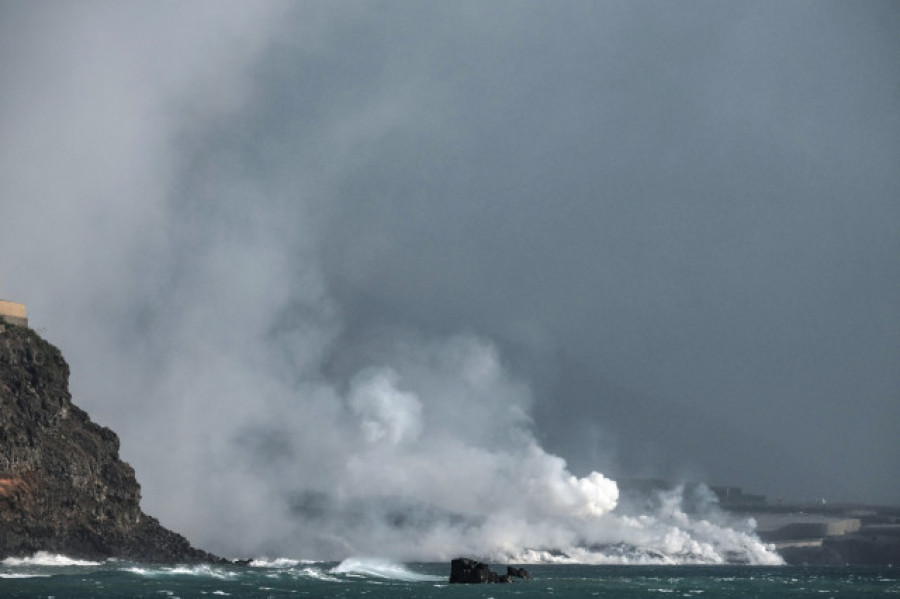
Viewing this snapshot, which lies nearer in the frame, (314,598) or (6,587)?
(6,587)

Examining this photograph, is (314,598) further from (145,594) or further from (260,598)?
(145,594)

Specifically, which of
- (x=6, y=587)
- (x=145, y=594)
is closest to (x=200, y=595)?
(x=145, y=594)

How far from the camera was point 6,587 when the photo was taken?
187875 mm

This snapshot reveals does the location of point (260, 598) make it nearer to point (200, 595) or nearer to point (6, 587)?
point (200, 595)

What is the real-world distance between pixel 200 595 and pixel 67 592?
17.7 meters

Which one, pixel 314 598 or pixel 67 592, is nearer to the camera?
pixel 67 592

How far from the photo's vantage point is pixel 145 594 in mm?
190125

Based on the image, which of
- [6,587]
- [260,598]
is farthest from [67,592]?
[260,598]

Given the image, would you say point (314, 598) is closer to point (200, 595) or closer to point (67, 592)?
point (200, 595)

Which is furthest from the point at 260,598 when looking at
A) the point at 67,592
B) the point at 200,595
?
the point at 67,592

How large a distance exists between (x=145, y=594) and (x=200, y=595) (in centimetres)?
752

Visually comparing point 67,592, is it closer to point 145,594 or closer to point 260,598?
point 145,594

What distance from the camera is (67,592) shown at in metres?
186

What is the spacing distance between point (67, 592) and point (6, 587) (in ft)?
29.0
